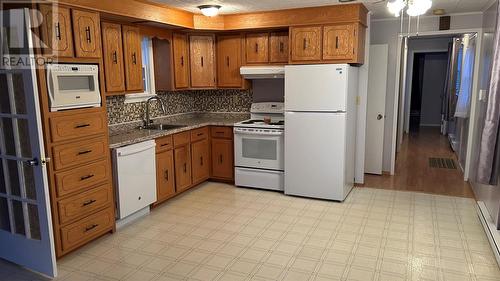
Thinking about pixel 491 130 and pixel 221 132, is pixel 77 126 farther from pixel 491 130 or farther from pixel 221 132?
pixel 491 130

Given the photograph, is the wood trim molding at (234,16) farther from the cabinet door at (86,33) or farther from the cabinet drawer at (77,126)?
the cabinet drawer at (77,126)

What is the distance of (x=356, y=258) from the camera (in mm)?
3043

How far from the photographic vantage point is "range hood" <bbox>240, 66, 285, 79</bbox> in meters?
4.73

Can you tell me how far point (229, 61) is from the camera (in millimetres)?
5148

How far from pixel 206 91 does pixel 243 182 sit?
1.62 metres

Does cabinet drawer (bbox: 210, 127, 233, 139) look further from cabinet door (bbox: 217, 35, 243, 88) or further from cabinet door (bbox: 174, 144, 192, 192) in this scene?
cabinet door (bbox: 217, 35, 243, 88)

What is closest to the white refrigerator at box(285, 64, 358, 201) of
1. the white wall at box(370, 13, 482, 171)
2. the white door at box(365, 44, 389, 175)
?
the white door at box(365, 44, 389, 175)

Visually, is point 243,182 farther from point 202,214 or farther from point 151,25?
point 151,25

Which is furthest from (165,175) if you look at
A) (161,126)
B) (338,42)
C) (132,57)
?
(338,42)

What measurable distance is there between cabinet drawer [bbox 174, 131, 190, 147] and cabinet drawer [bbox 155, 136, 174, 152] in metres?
0.09

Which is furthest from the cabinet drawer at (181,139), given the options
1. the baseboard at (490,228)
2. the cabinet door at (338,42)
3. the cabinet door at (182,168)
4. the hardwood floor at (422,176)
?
the baseboard at (490,228)

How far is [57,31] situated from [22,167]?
110cm

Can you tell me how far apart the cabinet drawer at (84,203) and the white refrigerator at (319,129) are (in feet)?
7.07

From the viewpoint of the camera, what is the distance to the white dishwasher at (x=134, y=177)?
354 centimetres
